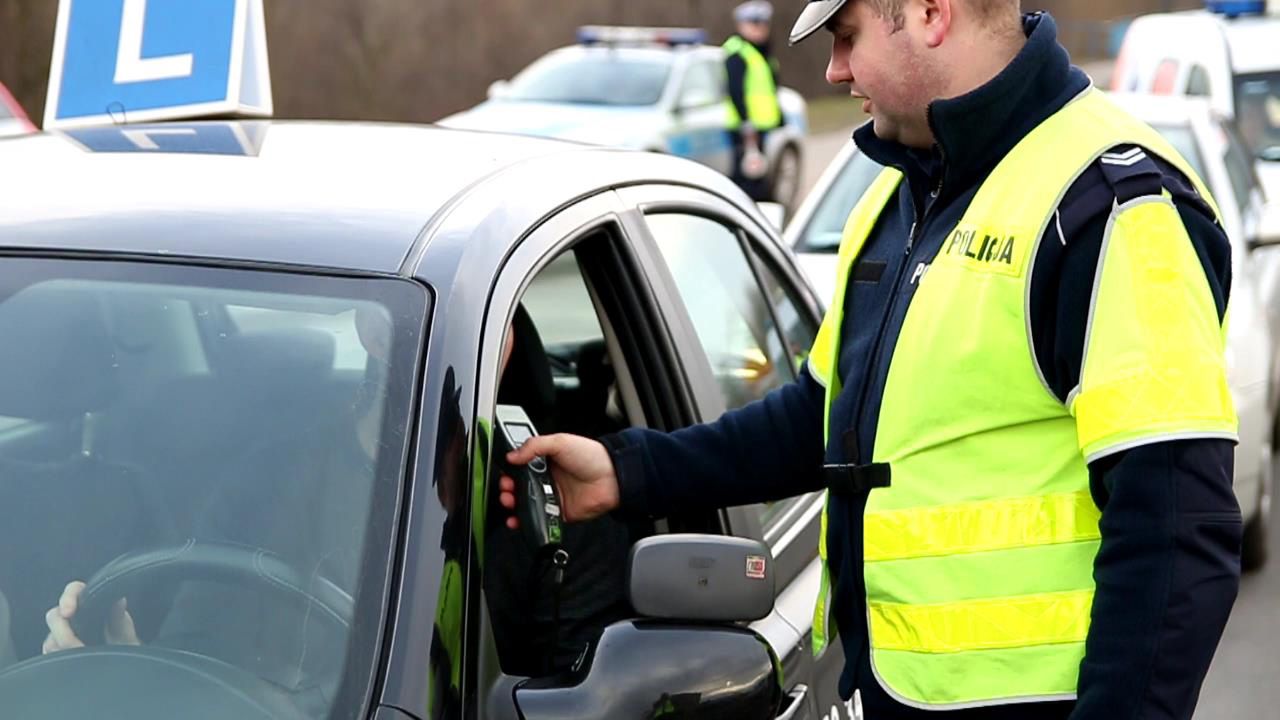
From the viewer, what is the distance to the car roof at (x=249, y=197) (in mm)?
2309

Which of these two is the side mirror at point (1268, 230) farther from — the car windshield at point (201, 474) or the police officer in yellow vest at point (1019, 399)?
the car windshield at point (201, 474)

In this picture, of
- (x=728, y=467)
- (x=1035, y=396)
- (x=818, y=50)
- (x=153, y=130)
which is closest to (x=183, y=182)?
(x=153, y=130)

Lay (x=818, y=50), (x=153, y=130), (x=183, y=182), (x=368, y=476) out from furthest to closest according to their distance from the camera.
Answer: (x=818, y=50) < (x=153, y=130) < (x=183, y=182) < (x=368, y=476)

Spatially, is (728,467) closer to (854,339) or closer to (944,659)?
(854,339)

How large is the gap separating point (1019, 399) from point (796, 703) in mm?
710

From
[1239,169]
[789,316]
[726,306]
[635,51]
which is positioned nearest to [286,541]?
[726,306]

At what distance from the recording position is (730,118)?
46.3ft

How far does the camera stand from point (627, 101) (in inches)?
661

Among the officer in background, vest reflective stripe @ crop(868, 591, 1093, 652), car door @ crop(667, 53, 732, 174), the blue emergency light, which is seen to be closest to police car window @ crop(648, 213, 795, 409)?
vest reflective stripe @ crop(868, 591, 1093, 652)

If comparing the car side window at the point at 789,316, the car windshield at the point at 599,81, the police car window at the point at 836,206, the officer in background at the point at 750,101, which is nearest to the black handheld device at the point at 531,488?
the car side window at the point at 789,316

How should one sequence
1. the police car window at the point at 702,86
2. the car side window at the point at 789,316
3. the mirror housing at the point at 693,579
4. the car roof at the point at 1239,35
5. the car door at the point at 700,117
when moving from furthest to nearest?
the police car window at the point at 702,86
the car door at the point at 700,117
the car roof at the point at 1239,35
the car side window at the point at 789,316
the mirror housing at the point at 693,579

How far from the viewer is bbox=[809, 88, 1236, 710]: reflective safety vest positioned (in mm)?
2107

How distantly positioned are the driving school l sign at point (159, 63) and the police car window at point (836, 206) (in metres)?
3.95

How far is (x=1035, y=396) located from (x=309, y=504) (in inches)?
32.3
